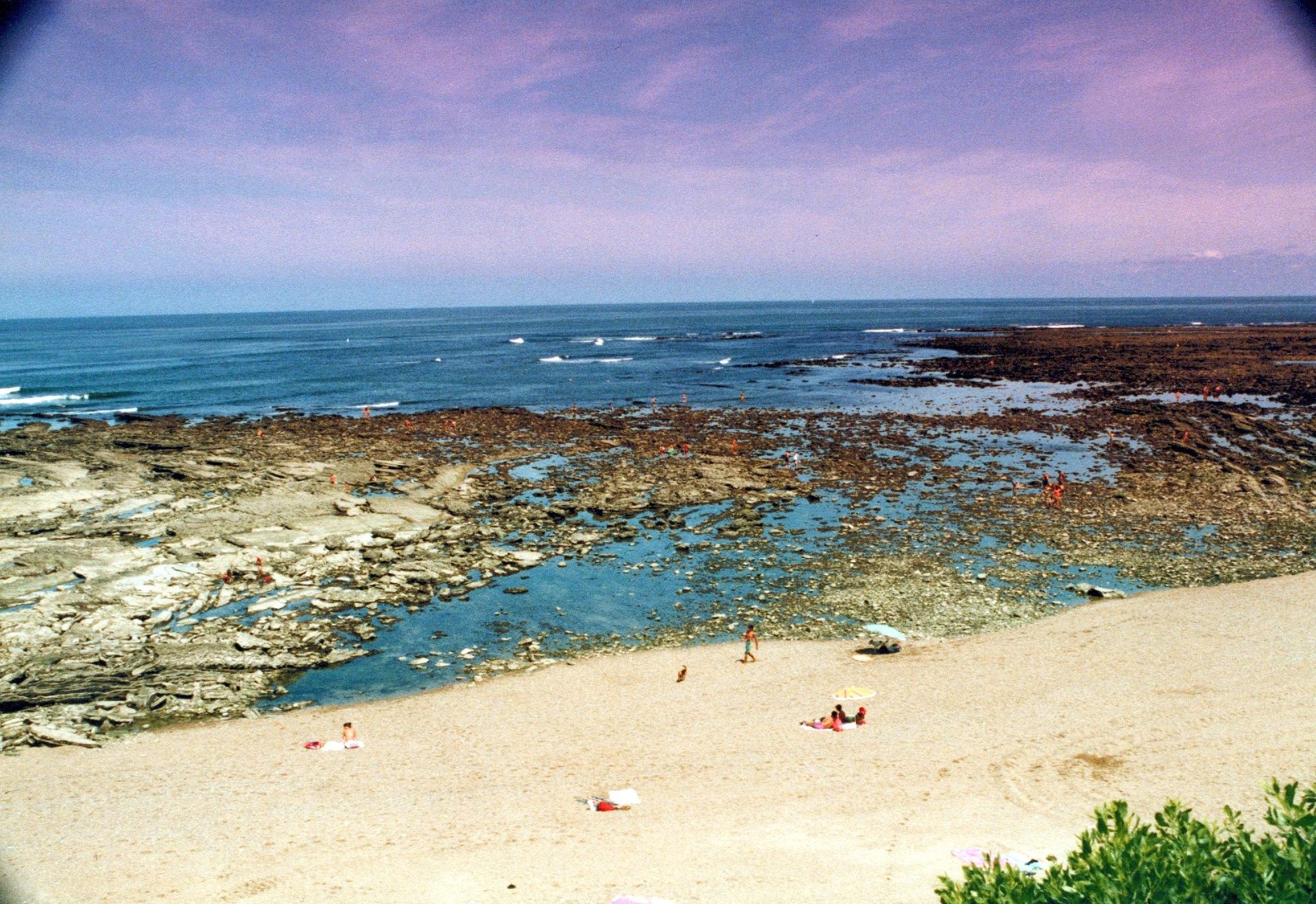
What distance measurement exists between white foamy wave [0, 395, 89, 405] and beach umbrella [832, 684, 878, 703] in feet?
295

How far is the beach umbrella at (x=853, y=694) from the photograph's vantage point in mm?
21391

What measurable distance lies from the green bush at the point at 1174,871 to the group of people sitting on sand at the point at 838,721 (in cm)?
1170

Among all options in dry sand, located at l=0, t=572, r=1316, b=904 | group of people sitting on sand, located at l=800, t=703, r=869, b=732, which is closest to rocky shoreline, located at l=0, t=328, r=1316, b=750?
dry sand, located at l=0, t=572, r=1316, b=904

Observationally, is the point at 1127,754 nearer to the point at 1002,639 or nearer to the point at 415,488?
the point at 1002,639

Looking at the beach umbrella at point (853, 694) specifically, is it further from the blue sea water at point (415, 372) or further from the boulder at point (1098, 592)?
the blue sea water at point (415, 372)

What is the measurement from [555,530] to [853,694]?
63.2 ft

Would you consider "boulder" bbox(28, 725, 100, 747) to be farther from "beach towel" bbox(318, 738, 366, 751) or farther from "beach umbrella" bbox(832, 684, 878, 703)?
"beach umbrella" bbox(832, 684, 878, 703)

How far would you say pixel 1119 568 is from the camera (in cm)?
3003

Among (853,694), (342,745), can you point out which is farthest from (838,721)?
(342,745)

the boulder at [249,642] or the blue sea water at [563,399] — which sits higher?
the blue sea water at [563,399]

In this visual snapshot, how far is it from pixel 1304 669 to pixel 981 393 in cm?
5666

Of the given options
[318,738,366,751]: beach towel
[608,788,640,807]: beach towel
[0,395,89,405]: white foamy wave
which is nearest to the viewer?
[608,788,640,807]: beach towel

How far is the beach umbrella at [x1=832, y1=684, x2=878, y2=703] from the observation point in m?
21.4

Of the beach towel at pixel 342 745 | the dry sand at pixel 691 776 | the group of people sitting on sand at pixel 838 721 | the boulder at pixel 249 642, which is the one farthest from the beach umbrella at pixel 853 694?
the boulder at pixel 249 642
